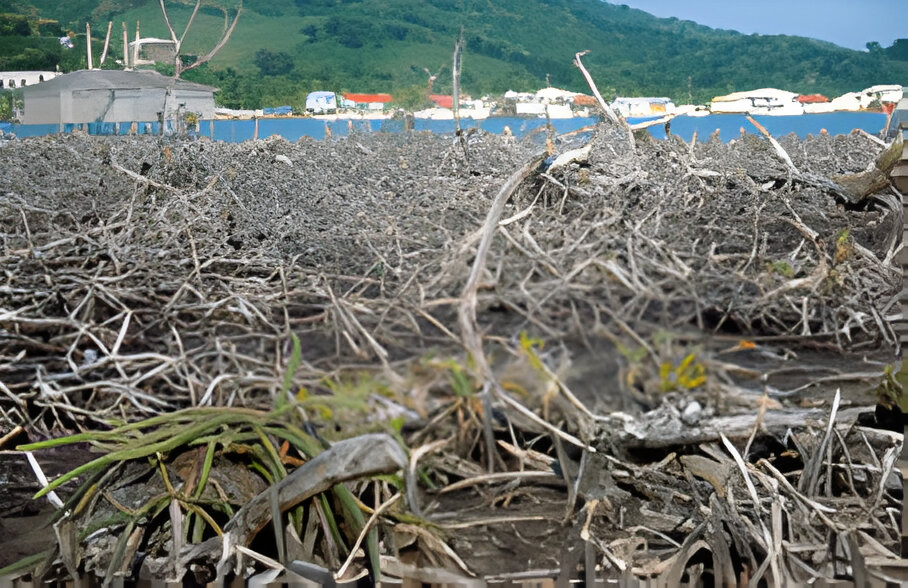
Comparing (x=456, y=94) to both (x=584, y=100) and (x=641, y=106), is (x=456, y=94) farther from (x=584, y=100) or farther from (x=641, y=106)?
(x=641, y=106)

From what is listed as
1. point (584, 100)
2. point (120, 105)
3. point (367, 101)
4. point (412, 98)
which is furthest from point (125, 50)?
point (584, 100)

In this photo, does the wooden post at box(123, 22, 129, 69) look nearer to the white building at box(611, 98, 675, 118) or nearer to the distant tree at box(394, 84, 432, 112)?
the distant tree at box(394, 84, 432, 112)

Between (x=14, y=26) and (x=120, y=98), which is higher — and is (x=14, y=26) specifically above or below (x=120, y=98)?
above

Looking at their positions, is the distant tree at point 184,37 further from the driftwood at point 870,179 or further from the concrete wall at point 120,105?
the driftwood at point 870,179

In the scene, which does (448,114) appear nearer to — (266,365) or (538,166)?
(538,166)

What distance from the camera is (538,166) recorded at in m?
2.05

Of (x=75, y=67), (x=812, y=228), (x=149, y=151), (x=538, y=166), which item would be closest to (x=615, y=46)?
(x=538, y=166)

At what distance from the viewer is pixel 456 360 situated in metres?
1.92

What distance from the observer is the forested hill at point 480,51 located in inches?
87.7

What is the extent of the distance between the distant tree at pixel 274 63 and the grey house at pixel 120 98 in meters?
0.14

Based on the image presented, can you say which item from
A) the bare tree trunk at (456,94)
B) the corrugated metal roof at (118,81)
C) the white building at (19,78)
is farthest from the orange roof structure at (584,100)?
the white building at (19,78)

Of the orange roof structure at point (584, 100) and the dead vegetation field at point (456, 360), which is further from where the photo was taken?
the orange roof structure at point (584, 100)

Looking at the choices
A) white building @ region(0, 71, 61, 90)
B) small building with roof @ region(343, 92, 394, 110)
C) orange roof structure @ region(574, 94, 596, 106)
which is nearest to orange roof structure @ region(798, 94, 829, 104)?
orange roof structure @ region(574, 94, 596, 106)

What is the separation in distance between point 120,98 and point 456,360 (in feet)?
3.61
